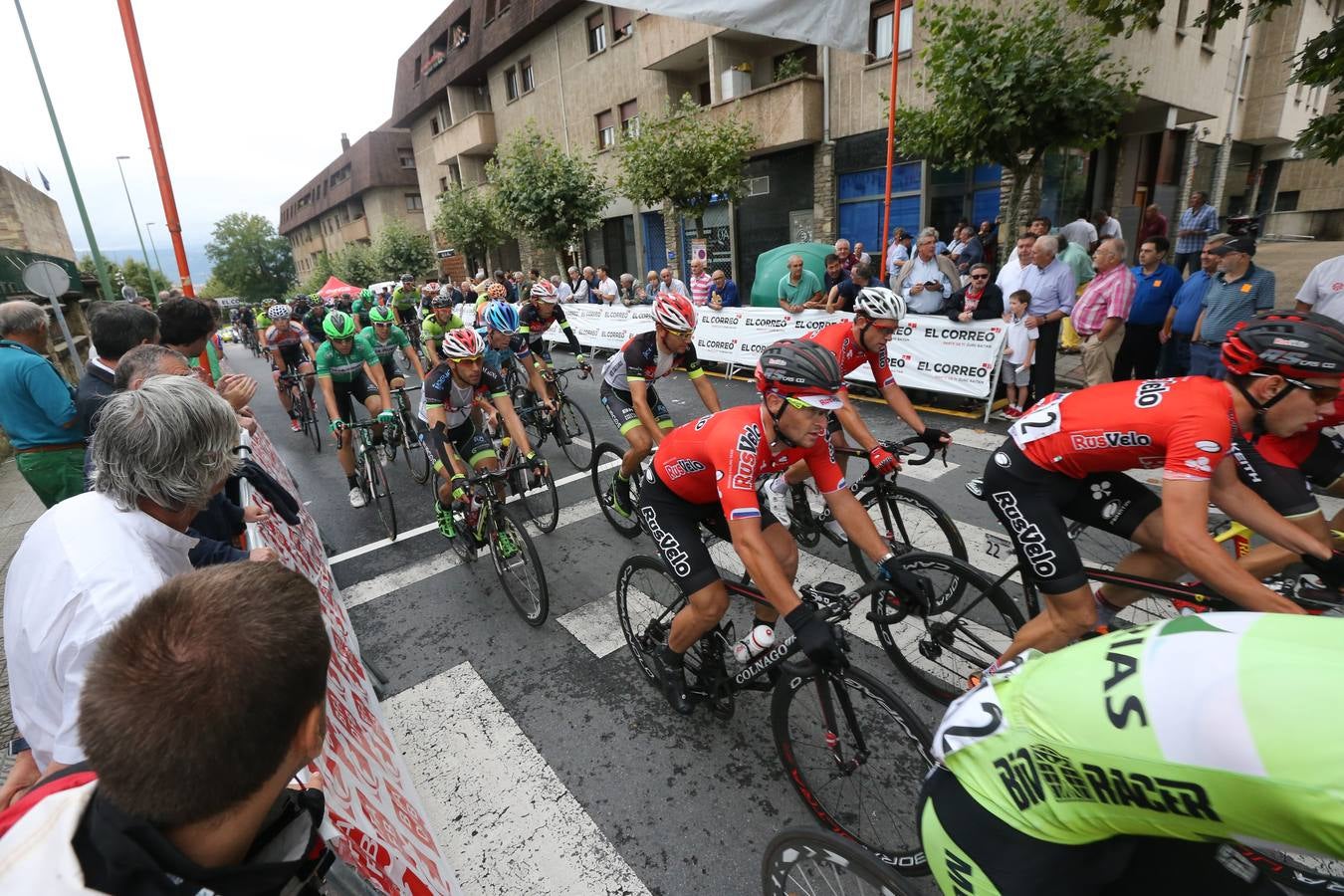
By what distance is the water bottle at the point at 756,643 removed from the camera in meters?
2.60

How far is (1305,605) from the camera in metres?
2.82

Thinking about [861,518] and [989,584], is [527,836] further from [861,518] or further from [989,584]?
[989,584]

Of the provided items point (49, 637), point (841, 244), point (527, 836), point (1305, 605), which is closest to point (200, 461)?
point (49, 637)

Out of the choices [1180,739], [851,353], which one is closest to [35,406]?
[851,353]

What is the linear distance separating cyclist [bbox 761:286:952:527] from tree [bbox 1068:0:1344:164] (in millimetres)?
4614

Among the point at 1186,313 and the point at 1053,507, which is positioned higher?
the point at 1186,313

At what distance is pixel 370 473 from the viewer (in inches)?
251

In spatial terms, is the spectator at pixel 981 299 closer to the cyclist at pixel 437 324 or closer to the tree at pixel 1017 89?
the tree at pixel 1017 89

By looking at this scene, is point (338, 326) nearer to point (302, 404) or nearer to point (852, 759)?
point (302, 404)

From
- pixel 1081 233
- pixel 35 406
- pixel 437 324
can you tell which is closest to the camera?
pixel 35 406

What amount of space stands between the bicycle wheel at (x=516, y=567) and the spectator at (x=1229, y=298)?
6.47 metres

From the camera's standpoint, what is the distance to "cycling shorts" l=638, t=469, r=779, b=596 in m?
3.05

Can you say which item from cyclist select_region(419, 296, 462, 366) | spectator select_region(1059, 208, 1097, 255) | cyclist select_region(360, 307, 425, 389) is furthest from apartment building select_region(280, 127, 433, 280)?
spectator select_region(1059, 208, 1097, 255)

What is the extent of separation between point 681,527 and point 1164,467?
81.4 inches
